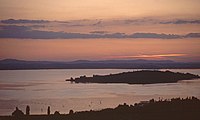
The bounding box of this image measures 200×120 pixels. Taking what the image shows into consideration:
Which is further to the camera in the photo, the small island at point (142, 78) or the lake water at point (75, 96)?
the small island at point (142, 78)

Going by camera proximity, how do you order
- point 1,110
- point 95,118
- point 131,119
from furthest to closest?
point 1,110 → point 95,118 → point 131,119

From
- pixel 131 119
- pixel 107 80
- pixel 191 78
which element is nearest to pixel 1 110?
pixel 131 119

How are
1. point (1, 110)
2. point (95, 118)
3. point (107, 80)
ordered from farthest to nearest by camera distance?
point (107, 80) < point (1, 110) < point (95, 118)

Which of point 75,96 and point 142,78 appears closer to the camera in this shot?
point 75,96

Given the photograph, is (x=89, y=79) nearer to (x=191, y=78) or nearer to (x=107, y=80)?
(x=107, y=80)

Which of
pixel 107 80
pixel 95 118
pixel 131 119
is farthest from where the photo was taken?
pixel 107 80

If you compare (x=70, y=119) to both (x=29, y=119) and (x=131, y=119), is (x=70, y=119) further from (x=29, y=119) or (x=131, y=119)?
(x=131, y=119)

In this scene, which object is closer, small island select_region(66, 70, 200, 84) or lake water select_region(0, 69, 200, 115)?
lake water select_region(0, 69, 200, 115)

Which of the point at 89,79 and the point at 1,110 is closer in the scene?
the point at 1,110

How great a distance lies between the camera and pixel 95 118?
67.4 feet

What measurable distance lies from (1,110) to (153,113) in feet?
61.2

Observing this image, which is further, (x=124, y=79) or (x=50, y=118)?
(x=124, y=79)

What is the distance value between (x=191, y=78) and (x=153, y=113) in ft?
288

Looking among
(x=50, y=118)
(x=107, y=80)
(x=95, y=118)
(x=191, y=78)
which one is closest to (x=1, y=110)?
(x=50, y=118)
